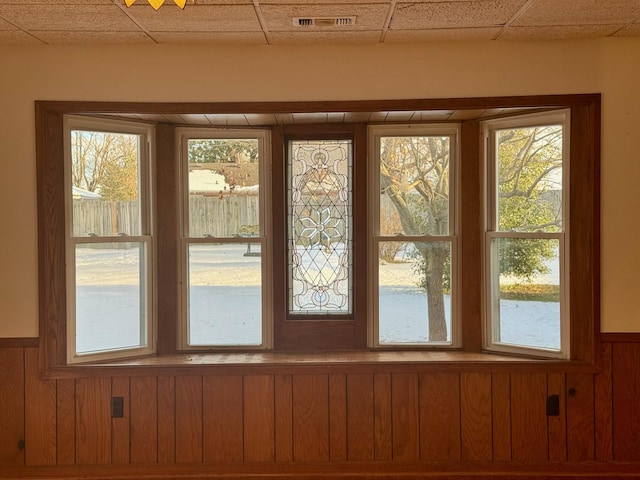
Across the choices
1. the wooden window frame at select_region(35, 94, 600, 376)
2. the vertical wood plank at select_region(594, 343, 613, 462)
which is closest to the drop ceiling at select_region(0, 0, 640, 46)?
the wooden window frame at select_region(35, 94, 600, 376)

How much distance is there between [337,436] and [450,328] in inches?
36.6

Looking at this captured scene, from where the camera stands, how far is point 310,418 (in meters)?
2.98

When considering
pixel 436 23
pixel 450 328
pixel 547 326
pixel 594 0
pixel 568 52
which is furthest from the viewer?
pixel 450 328

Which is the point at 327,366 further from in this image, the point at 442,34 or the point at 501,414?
the point at 442,34

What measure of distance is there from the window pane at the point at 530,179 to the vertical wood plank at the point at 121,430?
232 centimetres

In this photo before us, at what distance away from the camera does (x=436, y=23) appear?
8.55 feet

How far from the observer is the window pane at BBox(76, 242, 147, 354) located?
3059 millimetres

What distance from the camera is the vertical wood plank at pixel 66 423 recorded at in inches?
115

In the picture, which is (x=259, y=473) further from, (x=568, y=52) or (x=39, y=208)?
(x=568, y=52)

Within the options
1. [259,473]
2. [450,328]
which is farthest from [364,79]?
[259,473]

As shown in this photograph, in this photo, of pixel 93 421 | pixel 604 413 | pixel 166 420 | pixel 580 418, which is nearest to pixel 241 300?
pixel 166 420

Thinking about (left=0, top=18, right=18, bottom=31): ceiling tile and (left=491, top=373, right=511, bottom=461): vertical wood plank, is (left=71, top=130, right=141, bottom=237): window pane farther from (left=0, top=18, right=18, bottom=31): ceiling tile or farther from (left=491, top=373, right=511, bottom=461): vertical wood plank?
(left=491, top=373, right=511, bottom=461): vertical wood plank

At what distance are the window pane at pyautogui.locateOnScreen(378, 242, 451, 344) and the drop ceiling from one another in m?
1.22

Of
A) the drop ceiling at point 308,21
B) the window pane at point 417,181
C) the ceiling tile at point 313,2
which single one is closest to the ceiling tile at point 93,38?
the drop ceiling at point 308,21
